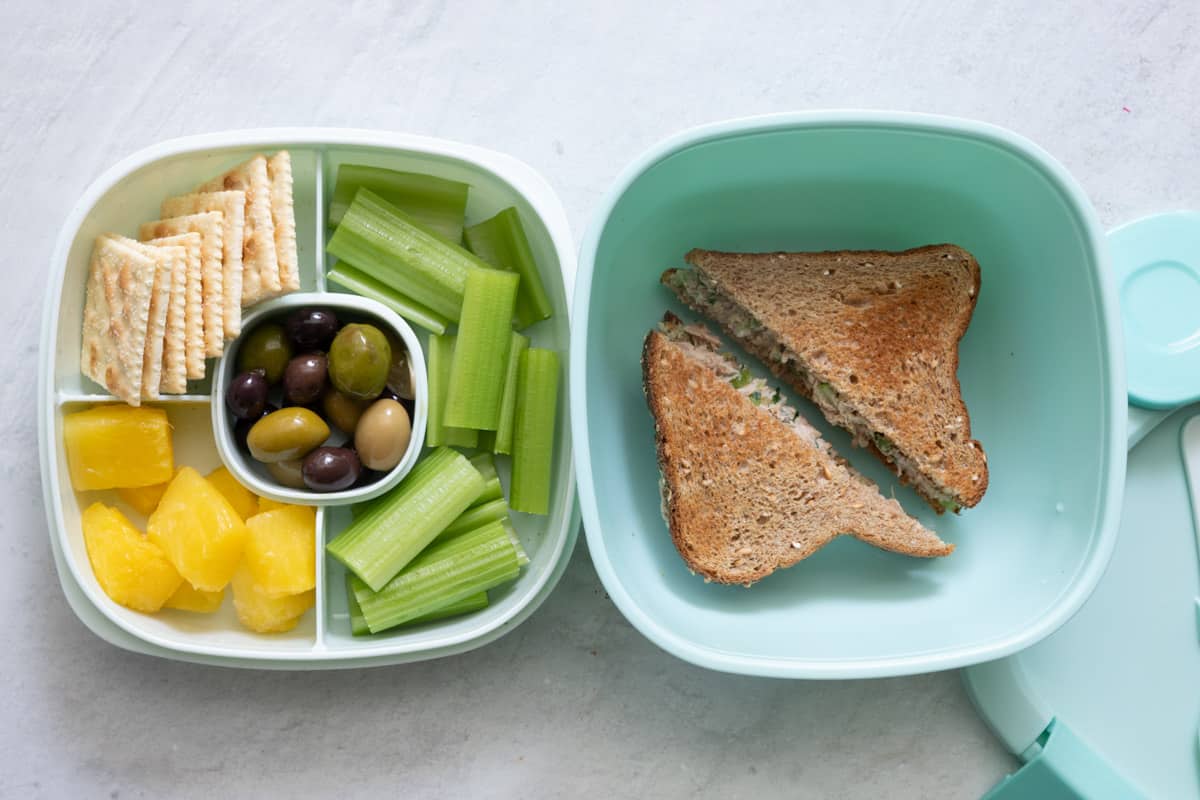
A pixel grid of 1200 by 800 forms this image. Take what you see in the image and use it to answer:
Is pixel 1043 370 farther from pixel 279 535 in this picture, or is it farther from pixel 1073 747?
pixel 279 535

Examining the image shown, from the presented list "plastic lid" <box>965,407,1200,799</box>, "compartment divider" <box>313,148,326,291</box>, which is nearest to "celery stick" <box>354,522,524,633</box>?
"compartment divider" <box>313,148,326,291</box>

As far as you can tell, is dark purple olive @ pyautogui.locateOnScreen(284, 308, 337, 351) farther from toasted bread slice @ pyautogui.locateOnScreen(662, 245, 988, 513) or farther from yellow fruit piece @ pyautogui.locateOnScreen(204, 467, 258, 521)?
toasted bread slice @ pyautogui.locateOnScreen(662, 245, 988, 513)

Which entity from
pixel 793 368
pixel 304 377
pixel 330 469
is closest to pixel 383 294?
pixel 304 377

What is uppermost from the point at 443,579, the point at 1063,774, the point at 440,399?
the point at 440,399

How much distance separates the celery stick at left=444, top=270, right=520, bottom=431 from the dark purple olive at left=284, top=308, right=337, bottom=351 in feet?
0.60

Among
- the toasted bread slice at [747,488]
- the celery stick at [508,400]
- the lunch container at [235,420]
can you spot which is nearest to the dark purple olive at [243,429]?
the lunch container at [235,420]

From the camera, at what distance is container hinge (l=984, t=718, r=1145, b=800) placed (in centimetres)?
145

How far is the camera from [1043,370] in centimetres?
143

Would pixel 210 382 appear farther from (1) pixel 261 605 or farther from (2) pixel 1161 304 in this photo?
(2) pixel 1161 304

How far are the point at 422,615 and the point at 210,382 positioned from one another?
47cm

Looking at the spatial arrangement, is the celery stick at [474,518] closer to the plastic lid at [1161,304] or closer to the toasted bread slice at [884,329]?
the toasted bread slice at [884,329]

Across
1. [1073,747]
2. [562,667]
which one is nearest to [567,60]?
[562,667]

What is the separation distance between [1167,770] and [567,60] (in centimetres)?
150

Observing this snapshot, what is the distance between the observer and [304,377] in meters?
1.30
